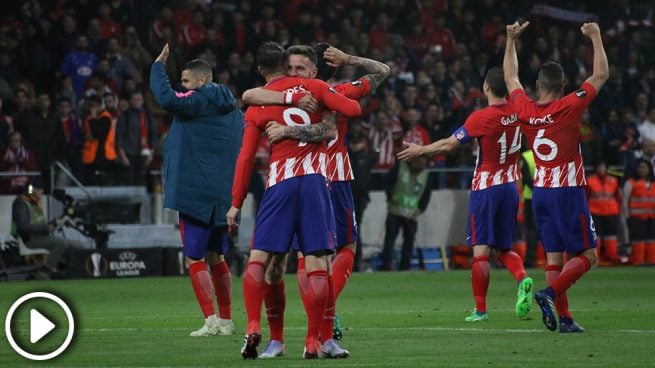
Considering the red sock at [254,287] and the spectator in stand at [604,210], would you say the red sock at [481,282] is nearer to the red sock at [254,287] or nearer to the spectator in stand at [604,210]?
the red sock at [254,287]

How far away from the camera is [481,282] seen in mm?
15078

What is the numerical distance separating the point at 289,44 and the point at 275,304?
17.9 metres

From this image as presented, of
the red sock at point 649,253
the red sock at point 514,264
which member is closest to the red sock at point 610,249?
the red sock at point 649,253

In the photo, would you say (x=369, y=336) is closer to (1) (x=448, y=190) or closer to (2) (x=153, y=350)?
(2) (x=153, y=350)

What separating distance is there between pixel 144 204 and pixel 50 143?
6.10 ft

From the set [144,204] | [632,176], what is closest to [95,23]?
[144,204]

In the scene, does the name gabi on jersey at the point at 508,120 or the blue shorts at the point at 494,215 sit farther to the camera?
the blue shorts at the point at 494,215

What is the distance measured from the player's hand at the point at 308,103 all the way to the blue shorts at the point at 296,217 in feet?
1.56

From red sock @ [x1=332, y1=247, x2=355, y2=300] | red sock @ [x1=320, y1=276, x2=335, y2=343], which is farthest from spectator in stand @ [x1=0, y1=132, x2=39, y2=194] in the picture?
red sock @ [x1=320, y1=276, x2=335, y2=343]

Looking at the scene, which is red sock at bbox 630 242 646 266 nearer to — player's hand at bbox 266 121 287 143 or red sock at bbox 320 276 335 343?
red sock at bbox 320 276 335 343

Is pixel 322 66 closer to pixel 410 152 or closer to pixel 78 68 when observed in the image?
pixel 410 152

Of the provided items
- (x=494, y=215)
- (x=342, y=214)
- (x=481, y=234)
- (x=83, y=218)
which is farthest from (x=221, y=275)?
(x=83, y=218)

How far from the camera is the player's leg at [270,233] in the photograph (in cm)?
1098

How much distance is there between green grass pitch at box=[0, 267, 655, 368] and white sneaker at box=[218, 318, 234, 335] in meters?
0.08
